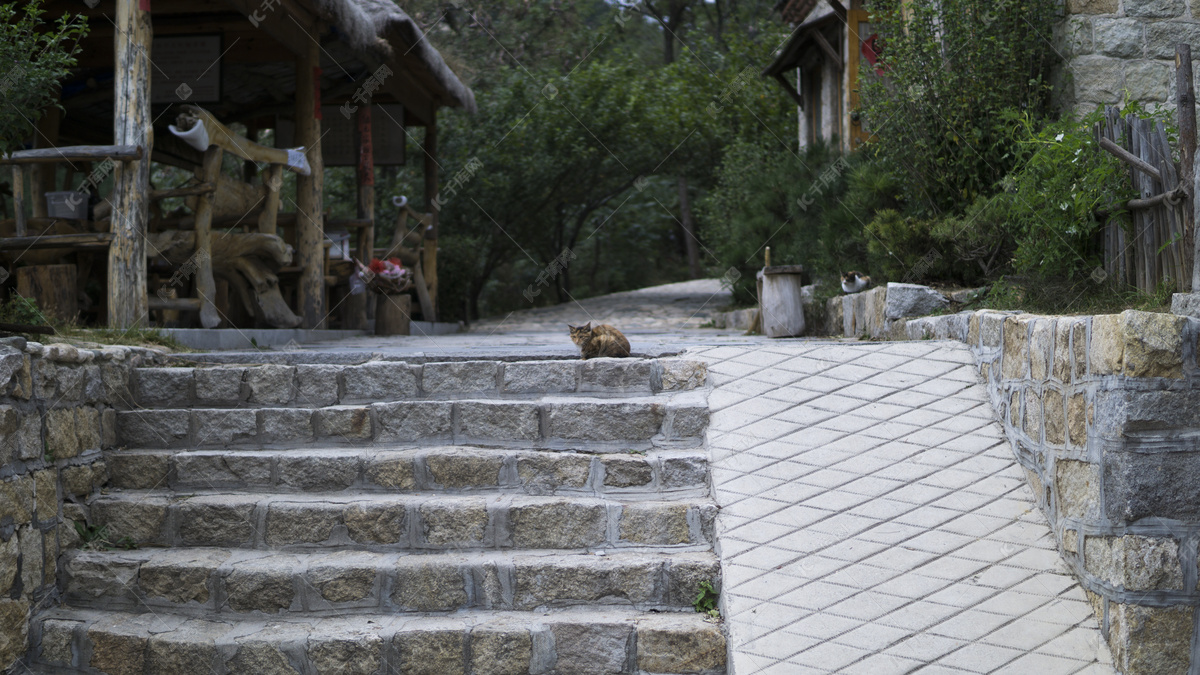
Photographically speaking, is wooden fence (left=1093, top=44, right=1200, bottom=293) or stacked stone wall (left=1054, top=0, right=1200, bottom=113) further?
stacked stone wall (left=1054, top=0, right=1200, bottom=113)

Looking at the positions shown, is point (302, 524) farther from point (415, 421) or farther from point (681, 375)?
point (681, 375)

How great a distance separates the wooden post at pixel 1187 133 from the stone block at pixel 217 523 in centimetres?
369

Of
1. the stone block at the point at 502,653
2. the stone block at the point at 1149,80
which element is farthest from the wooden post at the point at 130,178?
the stone block at the point at 1149,80

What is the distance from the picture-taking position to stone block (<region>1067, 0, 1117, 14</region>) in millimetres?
6090

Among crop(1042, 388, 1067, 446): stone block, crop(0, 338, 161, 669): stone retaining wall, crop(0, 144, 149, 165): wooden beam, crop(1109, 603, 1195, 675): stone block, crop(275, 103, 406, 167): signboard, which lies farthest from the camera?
crop(275, 103, 406, 167): signboard

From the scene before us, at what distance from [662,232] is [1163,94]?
54.2 ft

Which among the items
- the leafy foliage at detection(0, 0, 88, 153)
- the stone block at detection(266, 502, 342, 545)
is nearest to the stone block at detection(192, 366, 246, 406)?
the stone block at detection(266, 502, 342, 545)

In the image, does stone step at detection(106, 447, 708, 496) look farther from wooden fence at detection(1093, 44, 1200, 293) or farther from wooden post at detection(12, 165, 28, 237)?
wooden post at detection(12, 165, 28, 237)

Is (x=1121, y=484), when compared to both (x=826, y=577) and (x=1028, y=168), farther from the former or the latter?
(x=1028, y=168)

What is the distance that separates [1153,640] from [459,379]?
2816 millimetres

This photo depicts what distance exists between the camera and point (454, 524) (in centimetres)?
348

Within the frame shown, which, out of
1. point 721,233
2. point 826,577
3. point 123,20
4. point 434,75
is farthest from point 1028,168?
point 721,233

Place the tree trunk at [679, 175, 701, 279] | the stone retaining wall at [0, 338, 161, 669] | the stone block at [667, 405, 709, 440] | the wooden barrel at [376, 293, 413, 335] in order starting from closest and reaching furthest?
the stone retaining wall at [0, 338, 161, 669], the stone block at [667, 405, 709, 440], the wooden barrel at [376, 293, 413, 335], the tree trunk at [679, 175, 701, 279]

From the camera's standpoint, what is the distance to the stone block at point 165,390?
4.21m
